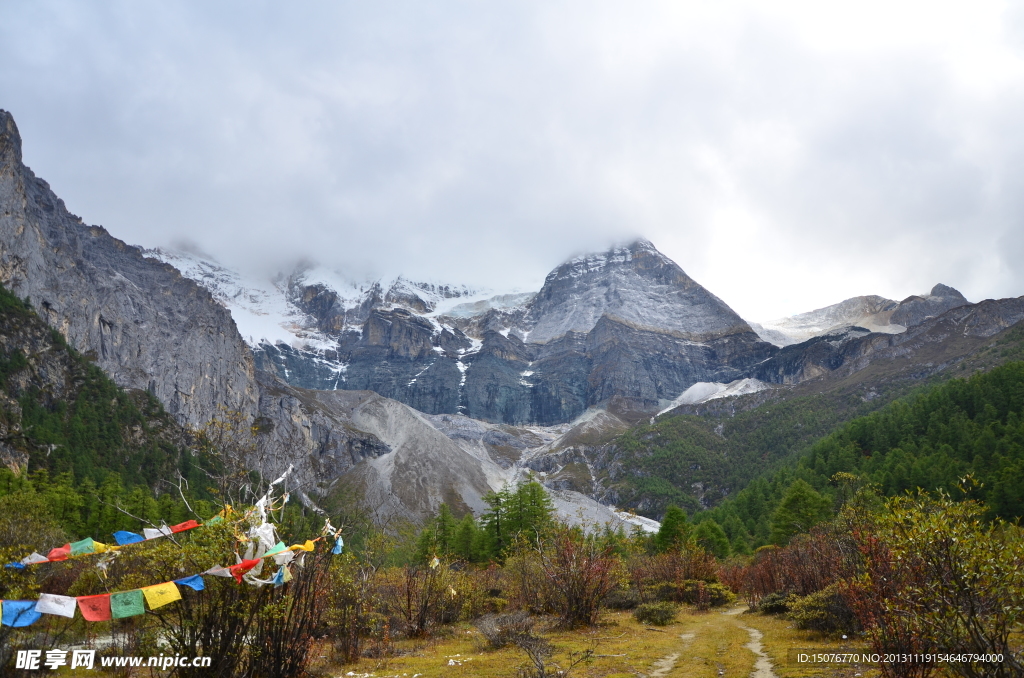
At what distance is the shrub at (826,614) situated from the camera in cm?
1762

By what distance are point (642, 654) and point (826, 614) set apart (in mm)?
6305

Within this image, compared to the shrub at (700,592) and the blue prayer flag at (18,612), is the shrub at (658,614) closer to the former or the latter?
the shrub at (700,592)

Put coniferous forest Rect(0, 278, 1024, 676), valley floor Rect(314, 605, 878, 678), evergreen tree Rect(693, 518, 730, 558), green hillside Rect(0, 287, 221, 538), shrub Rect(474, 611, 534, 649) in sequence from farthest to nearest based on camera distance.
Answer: green hillside Rect(0, 287, 221, 538), evergreen tree Rect(693, 518, 730, 558), shrub Rect(474, 611, 534, 649), valley floor Rect(314, 605, 878, 678), coniferous forest Rect(0, 278, 1024, 676)

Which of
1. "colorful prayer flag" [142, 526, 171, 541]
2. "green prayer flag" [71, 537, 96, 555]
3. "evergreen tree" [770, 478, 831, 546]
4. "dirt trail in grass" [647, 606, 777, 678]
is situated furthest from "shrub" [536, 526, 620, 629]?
"evergreen tree" [770, 478, 831, 546]

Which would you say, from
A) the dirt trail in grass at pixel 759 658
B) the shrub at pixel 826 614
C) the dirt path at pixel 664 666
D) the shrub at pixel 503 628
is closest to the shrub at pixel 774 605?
the dirt trail in grass at pixel 759 658

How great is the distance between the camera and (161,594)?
376 inches

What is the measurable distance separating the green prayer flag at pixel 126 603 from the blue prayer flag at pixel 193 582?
732 mm

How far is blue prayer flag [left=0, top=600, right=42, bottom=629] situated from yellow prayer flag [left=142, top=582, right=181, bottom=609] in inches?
73.5

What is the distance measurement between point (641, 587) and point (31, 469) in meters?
89.3

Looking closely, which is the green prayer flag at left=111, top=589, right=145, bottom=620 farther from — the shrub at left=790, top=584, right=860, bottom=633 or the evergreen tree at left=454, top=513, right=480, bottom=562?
the evergreen tree at left=454, top=513, right=480, bottom=562

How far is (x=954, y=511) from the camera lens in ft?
26.9

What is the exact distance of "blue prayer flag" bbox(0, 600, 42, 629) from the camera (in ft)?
30.3

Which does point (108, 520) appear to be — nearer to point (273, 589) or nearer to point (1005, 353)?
point (273, 589)

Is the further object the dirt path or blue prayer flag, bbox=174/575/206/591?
the dirt path
